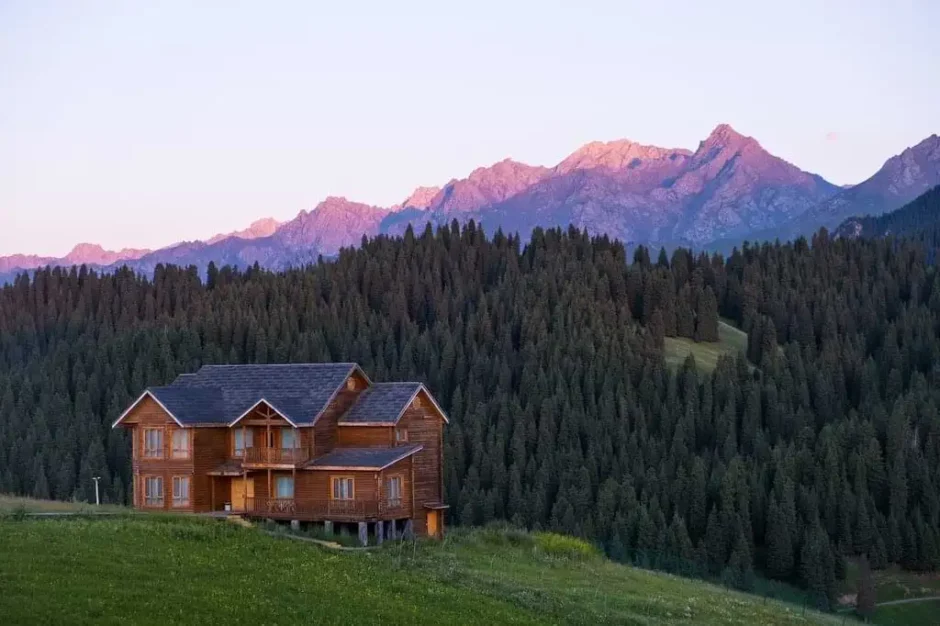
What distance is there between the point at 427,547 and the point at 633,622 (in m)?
16.6

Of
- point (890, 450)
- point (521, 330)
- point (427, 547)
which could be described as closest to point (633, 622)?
point (427, 547)

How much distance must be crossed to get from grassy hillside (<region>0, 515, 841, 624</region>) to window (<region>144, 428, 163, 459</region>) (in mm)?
15571

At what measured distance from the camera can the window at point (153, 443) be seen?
6794cm

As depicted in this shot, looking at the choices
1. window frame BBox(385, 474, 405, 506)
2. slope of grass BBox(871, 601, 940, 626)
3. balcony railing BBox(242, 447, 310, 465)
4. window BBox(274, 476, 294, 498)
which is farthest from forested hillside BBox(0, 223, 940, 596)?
balcony railing BBox(242, 447, 310, 465)

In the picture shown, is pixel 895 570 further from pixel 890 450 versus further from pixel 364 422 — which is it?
pixel 364 422

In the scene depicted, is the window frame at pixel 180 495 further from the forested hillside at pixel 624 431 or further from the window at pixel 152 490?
the forested hillside at pixel 624 431

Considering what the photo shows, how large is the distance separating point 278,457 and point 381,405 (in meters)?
6.20

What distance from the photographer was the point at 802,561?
4820 inches

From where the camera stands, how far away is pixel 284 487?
68125 mm

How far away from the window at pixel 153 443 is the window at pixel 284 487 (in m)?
6.26

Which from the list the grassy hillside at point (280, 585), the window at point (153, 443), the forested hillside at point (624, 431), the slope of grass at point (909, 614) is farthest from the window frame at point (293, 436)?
the slope of grass at point (909, 614)

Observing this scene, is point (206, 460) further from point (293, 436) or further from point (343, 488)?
point (343, 488)

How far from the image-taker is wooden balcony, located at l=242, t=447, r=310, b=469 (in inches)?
2648

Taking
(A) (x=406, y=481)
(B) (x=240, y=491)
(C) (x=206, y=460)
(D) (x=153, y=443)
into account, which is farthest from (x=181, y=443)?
(A) (x=406, y=481)
